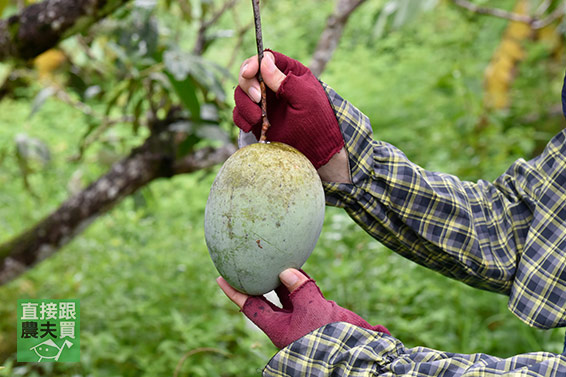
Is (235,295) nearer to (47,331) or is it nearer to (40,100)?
(47,331)

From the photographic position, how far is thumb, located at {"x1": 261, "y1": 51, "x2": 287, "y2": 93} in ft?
2.81

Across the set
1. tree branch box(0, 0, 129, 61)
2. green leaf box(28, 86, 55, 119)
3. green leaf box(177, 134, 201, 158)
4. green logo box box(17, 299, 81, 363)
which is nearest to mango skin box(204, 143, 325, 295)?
green logo box box(17, 299, 81, 363)

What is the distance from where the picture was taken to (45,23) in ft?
4.42

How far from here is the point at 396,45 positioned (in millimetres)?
5293

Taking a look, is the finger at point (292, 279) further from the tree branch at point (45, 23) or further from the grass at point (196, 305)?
the tree branch at point (45, 23)

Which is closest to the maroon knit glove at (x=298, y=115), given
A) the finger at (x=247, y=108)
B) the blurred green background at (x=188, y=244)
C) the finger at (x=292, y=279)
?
the finger at (x=247, y=108)

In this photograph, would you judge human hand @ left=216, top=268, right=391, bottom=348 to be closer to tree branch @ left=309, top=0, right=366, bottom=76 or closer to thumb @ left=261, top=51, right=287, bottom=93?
thumb @ left=261, top=51, right=287, bottom=93

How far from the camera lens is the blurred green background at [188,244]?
186 centimetres

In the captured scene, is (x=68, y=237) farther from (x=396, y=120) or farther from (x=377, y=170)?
(x=396, y=120)

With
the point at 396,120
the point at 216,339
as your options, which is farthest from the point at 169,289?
the point at 396,120

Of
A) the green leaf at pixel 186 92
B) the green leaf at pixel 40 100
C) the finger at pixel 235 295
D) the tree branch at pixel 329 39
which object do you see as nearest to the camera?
the finger at pixel 235 295

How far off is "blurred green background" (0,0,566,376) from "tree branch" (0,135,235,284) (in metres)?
0.11

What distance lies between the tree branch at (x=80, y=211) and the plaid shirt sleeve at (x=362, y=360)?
1.35m

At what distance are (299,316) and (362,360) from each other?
11cm
